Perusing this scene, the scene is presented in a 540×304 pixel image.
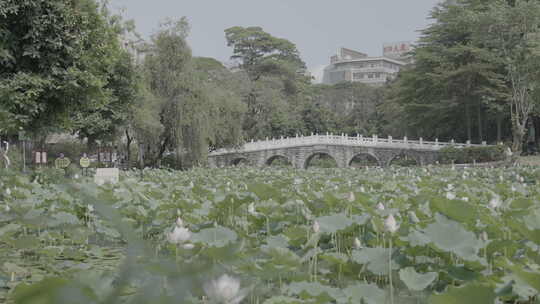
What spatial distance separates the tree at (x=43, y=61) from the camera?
26.0 ft

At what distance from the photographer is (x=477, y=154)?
21.4 m

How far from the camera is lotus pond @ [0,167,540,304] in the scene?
334 millimetres

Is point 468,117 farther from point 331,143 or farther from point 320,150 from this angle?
point 320,150

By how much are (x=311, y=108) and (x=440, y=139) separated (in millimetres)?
9877

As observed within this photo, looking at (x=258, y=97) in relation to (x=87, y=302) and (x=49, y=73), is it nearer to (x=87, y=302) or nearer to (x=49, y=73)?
(x=49, y=73)

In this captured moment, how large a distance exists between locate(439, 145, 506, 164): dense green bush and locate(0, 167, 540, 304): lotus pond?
19.1m

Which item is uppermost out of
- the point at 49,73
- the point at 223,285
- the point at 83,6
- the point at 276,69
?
the point at 276,69

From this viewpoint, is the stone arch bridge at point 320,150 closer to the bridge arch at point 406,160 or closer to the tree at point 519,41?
the bridge arch at point 406,160

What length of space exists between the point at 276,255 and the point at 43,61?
7976mm

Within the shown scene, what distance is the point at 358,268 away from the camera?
1972mm

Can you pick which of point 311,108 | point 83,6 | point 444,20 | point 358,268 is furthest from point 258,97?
point 358,268

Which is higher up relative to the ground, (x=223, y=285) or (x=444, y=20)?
(x=444, y=20)

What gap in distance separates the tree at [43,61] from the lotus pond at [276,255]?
4967 mm

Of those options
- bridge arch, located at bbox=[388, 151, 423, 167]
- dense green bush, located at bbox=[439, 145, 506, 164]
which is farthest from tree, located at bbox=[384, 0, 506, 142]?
dense green bush, located at bbox=[439, 145, 506, 164]
